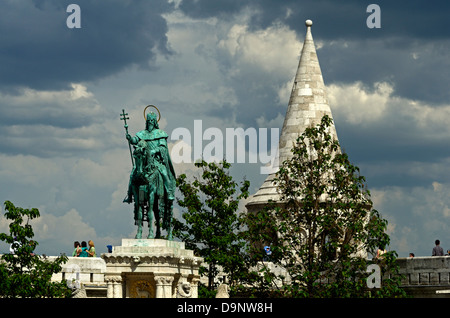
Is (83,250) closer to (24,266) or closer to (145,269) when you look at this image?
(24,266)

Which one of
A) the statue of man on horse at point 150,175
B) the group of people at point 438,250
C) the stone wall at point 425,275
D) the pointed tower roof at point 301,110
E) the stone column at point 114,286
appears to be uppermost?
the pointed tower roof at point 301,110

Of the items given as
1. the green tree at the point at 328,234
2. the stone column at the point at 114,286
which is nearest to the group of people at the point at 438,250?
the green tree at the point at 328,234

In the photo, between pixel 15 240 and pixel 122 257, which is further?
pixel 15 240

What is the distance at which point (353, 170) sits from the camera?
93.6 ft

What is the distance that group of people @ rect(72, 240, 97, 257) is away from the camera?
3294 cm

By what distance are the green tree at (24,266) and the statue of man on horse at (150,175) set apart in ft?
11.3

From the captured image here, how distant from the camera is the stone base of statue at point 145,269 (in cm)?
2441

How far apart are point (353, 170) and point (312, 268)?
2704 mm

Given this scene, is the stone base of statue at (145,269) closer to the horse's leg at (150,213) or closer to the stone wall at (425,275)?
the horse's leg at (150,213)

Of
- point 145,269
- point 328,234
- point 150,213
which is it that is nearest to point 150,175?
point 150,213

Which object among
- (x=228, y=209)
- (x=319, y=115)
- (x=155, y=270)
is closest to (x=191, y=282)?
(x=155, y=270)

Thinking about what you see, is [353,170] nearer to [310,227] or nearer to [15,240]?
[310,227]
